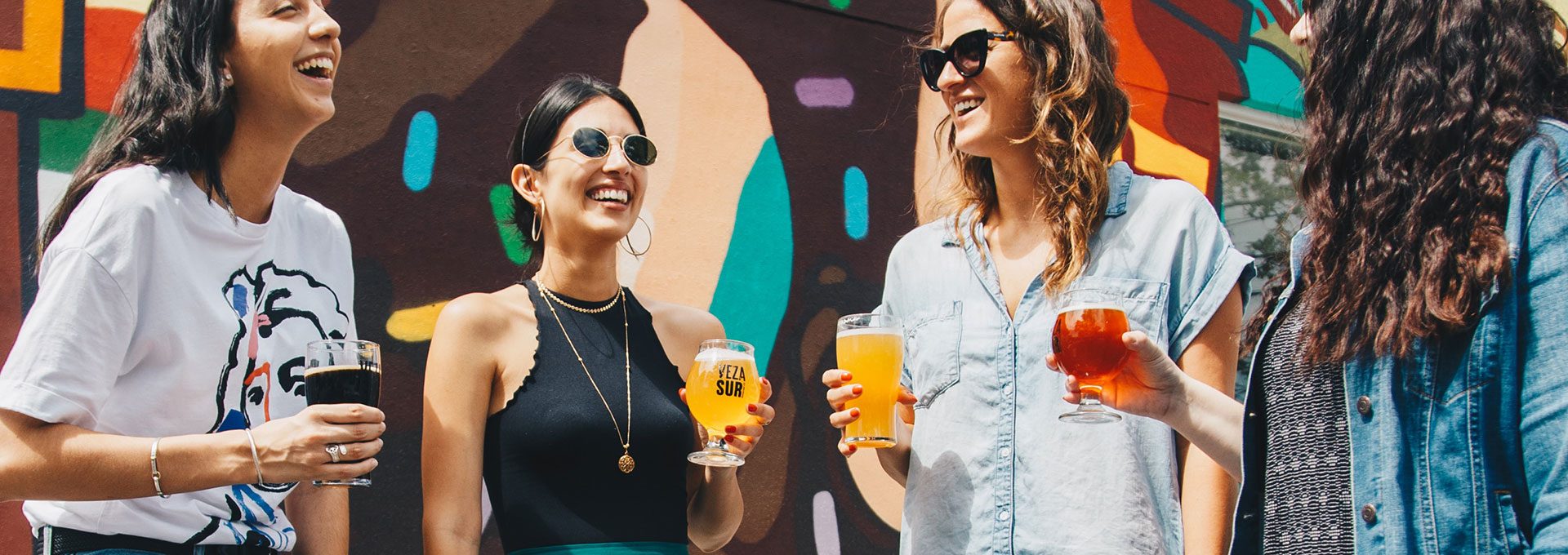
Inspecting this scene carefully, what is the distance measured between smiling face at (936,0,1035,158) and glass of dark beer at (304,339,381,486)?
1.44 meters

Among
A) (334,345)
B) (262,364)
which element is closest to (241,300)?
(262,364)

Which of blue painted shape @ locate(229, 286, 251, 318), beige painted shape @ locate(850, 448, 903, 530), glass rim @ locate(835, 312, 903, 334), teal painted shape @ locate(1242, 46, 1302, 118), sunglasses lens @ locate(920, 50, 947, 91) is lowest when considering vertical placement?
beige painted shape @ locate(850, 448, 903, 530)

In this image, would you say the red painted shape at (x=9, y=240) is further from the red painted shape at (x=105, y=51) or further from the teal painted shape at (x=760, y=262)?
the teal painted shape at (x=760, y=262)

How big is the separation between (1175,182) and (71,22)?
318 cm

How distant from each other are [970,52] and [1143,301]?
709mm

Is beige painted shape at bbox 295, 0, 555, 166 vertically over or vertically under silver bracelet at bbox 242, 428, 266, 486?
over

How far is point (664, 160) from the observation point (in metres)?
4.55

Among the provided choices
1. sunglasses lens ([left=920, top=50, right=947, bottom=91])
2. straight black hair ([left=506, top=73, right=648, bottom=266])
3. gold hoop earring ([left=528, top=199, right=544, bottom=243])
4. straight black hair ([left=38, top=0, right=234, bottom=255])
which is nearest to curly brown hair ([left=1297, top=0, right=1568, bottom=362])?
sunglasses lens ([left=920, top=50, right=947, bottom=91])

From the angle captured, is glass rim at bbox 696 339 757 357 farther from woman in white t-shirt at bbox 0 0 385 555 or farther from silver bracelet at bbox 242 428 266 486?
silver bracelet at bbox 242 428 266 486

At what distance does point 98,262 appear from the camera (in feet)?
7.55

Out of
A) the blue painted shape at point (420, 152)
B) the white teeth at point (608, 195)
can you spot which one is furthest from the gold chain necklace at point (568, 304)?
the blue painted shape at point (420, 152)

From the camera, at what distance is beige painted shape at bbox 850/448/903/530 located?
15.4 ft

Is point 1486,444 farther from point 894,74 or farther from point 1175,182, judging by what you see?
point 894,74

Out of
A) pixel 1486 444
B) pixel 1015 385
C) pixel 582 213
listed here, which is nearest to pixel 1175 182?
pixel 1015 385
